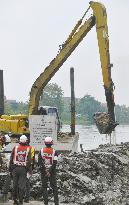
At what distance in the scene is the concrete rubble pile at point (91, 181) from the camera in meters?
16.2

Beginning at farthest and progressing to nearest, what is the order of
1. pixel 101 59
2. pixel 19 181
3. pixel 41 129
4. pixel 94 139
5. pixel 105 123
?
pixel 94 139
pixel 101 59
pixel 105 123
pixel 41 129
pixel 19 181

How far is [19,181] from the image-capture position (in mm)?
13984

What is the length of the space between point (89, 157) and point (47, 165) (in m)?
8.12

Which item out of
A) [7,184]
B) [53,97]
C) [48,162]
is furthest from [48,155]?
[53,97]

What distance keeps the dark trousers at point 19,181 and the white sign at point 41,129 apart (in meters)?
9.41

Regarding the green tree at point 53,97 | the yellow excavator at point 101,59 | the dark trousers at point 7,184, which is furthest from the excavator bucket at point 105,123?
the green tree at point 53,97

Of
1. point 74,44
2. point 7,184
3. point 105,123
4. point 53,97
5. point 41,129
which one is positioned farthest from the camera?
point 53,97

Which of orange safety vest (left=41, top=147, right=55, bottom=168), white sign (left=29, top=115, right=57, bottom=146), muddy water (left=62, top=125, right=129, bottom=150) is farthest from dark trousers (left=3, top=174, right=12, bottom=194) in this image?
muddy water (left=62, top=125, right=129, bottom=150)

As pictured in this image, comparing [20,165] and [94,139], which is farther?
[94,139]

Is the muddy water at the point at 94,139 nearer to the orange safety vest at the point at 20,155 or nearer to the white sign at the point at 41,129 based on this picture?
the white sign at the point at 41,129

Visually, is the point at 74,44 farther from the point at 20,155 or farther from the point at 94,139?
the point at 94,139

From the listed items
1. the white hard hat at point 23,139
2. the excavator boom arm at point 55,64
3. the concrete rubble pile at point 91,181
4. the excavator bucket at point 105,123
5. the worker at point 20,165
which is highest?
the excavator boom arm at point 55,64

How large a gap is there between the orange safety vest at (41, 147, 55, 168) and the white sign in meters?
9.31

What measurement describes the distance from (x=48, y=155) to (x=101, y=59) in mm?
14638
